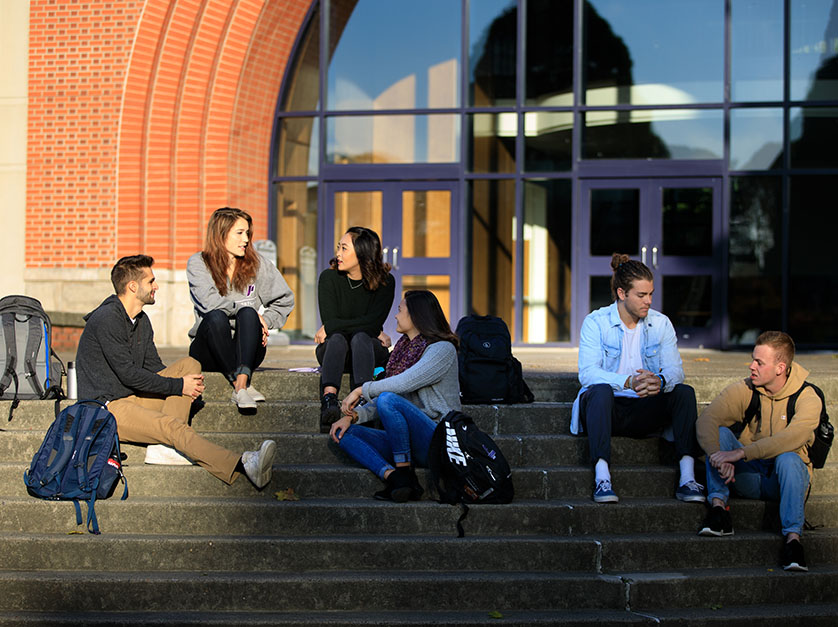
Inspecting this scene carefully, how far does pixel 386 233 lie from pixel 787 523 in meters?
8.26

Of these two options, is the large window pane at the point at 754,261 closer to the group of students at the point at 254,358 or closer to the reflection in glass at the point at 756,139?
the reflection in glass at the point at 756,139

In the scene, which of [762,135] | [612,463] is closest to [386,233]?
[762,135]

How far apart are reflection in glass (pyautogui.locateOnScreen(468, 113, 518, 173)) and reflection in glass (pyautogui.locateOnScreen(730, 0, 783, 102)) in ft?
9.33

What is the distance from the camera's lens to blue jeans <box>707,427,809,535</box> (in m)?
5.55

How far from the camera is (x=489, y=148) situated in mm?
13086

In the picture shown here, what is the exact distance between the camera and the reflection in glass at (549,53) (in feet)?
42.5

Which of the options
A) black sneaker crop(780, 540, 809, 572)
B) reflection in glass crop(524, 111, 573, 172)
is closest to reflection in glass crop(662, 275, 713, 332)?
reflection in glass crop(524, 111, 573, 172)

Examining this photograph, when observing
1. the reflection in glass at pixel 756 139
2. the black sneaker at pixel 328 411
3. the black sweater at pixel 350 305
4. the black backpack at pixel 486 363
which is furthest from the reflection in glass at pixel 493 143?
the black sneaker at pixel 328 411

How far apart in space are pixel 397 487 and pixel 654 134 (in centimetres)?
835

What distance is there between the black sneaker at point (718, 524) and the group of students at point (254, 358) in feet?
5.36

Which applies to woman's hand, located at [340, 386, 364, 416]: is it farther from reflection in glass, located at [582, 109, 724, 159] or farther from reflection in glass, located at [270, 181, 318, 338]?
reflection in glass, located at [582, 109, 724, 159]

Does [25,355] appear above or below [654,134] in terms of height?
below

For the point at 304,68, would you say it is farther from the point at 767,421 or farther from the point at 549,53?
the point at 767,421

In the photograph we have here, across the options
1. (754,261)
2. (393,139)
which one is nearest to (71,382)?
(393,139)
